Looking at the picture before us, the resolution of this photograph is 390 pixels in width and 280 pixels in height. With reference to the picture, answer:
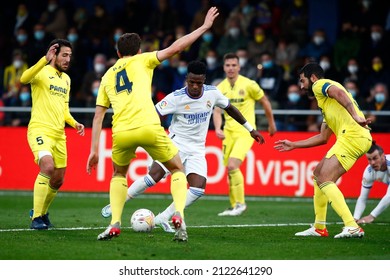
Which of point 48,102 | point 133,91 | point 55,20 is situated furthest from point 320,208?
point 55,20

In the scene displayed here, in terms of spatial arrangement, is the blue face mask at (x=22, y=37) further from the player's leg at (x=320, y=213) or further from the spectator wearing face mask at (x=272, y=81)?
the player's leg at (x=320, y=213)

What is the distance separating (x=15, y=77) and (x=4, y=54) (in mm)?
2254

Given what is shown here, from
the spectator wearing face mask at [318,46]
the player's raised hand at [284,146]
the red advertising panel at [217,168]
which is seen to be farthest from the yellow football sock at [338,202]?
the spectator wearing face mask at [318,46]

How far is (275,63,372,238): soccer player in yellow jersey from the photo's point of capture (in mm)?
12203

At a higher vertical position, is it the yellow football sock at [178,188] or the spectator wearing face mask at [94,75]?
the spectator wearing face mask at [94,75]

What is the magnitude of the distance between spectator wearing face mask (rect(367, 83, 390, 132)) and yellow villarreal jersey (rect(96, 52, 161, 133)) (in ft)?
34.4

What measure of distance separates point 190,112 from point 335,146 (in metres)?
2.20

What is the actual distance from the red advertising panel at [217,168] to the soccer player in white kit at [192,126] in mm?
6889

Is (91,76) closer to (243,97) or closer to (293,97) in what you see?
(293,97)

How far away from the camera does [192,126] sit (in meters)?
13.6

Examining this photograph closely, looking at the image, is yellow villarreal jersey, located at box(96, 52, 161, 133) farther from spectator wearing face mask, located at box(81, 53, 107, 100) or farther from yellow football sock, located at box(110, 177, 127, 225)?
spectator wearing face mask, located at box(81, 53, 107, 100)

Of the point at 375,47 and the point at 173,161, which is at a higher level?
the point at 375,47

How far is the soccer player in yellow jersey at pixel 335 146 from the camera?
12.2m
